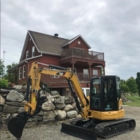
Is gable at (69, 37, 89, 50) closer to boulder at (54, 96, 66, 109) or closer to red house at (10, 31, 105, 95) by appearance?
red house at (10, 31, 105, 95)

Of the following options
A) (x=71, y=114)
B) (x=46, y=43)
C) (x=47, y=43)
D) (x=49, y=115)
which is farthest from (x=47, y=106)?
(x=47, y=43)

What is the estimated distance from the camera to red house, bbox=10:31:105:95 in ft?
63.4

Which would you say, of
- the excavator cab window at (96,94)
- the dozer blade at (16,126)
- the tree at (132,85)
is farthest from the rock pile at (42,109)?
the tree at (132,85)

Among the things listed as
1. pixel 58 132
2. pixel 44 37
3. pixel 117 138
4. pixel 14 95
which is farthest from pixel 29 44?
pixel 117 138

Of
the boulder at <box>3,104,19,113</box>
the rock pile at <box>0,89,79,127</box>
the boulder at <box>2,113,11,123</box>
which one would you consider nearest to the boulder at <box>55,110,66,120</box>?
the rock pile at <box>0,89,79,127</box>

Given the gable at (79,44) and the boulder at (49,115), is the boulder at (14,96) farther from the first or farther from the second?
the gable at (79,44)

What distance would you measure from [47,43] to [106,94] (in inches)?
636

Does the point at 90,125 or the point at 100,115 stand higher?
the point at 100,115

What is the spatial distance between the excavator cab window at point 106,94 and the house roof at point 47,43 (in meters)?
13.7

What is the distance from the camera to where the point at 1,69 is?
29.8 meters

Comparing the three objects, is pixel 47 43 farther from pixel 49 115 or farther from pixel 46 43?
pixel 49 115

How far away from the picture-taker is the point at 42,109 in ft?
29.7

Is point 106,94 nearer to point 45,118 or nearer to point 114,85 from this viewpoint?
point 114,85

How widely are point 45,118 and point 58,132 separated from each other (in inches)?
68.4
